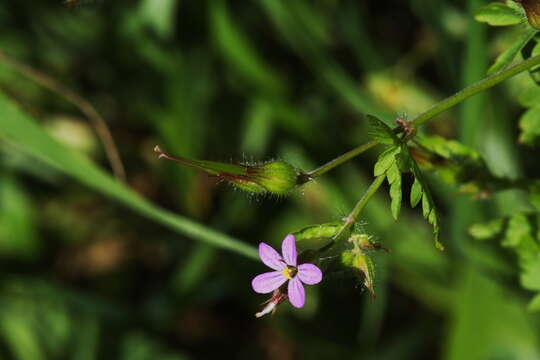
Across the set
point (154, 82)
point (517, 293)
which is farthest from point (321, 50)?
point (517, 293)

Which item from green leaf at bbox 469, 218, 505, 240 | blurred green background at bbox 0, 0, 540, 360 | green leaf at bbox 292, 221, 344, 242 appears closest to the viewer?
green leaf at bbox 292, 221, 344, 242

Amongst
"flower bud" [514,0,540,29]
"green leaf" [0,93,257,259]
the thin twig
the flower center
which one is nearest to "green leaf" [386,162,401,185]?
the flower center

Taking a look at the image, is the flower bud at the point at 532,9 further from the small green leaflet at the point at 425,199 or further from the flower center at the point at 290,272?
the flower center at the point at 290,272

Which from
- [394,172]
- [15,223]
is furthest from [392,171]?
[15,223]

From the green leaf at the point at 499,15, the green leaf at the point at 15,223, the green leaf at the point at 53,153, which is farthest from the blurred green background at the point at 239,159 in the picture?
the green leaf at the point at 499,15

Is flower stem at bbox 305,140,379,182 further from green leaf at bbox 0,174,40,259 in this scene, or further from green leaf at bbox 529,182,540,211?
green leaf at bbox 0,174,40,259

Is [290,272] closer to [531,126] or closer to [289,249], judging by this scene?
[289,249]

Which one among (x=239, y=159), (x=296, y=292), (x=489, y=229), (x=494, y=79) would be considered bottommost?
(x=296, y=292)

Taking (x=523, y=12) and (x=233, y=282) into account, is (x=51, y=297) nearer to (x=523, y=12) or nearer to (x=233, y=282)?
(x=233, y=282)
